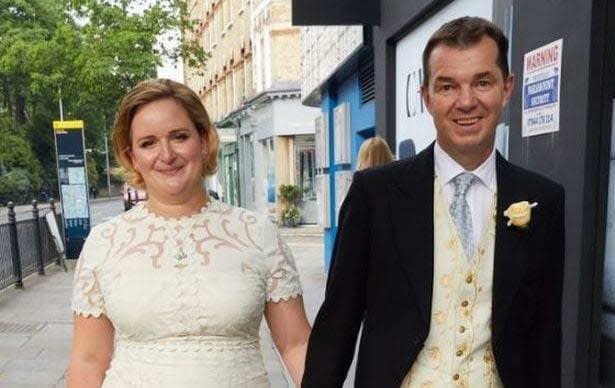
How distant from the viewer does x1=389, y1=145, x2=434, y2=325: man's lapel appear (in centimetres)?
147

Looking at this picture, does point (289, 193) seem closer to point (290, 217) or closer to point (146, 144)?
point (290, 217)

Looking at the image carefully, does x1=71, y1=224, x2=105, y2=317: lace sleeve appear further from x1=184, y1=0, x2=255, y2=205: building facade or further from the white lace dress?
x1=184, y1=0, x2=255, y2=205: building facade

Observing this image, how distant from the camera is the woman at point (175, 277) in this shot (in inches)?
69.5

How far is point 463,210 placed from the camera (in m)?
1.51

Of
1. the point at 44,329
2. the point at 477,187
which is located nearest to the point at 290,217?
the point at 44,329

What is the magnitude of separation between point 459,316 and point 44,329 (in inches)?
263

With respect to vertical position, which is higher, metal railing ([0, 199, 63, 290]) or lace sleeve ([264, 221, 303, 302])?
lace sleeve ([264, 221, 303, 302])

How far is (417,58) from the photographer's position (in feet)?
17.5

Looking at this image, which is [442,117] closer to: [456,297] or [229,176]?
[456,297]

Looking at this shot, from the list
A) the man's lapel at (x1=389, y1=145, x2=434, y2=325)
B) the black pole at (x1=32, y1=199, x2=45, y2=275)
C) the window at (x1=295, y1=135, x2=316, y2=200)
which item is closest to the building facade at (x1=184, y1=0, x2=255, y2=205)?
the window at (x1=295, y1=135, x2=316, y2=200)

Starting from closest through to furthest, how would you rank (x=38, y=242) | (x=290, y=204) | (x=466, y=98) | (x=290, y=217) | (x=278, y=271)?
(x=466, y=98), (x=278, y=271), (x=38, y=242), (x=290, y=217), (x=290, y=204)

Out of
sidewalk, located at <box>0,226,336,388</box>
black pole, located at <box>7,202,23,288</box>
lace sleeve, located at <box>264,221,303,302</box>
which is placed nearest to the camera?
lace sleeve, located at <box>264,221,303,302</box>

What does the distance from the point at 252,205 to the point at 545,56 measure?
2227 centimetres

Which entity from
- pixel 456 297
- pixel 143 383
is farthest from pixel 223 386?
pixel 456 297
